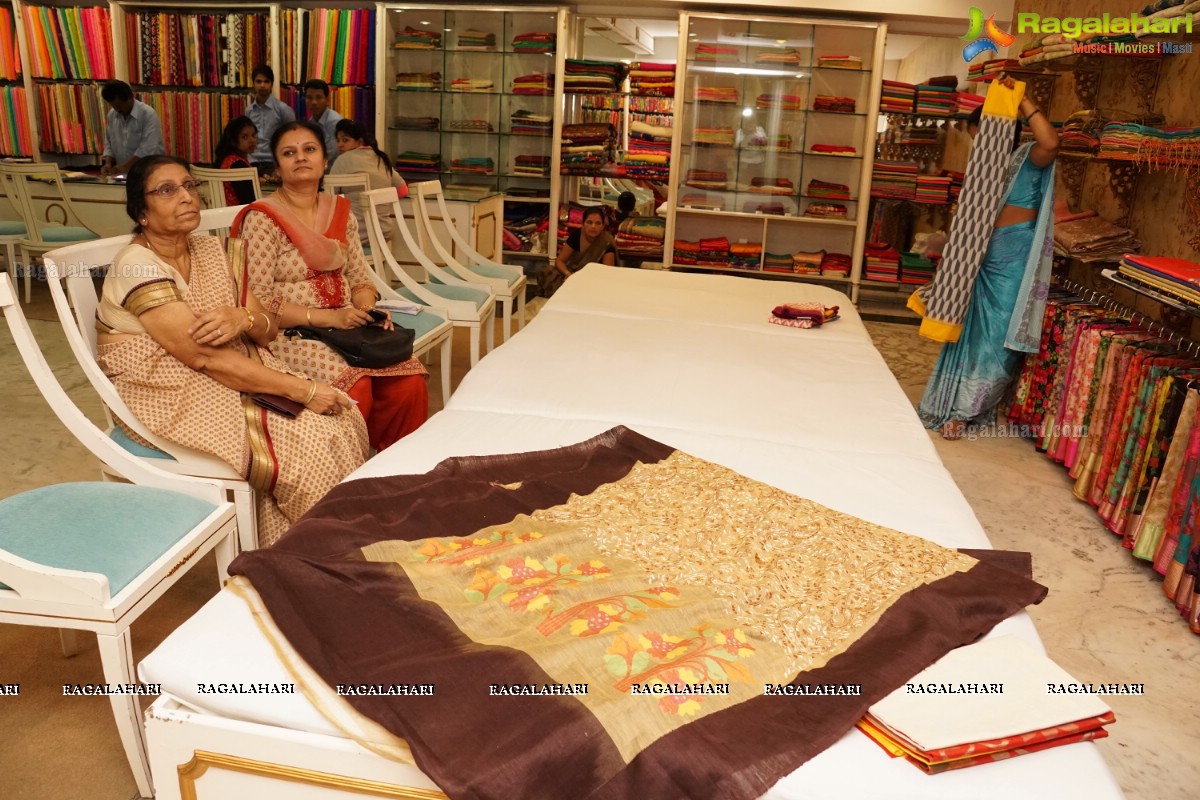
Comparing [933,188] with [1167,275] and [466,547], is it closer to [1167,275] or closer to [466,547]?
[1167,275]

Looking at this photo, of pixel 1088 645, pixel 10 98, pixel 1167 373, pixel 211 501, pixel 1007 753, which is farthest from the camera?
pixel 10 98

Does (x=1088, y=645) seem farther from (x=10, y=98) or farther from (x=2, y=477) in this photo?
(x=10, y=98)

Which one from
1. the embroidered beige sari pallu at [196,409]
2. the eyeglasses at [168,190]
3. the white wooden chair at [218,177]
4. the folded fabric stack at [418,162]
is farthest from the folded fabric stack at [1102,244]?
the folded fabric stack at [418,162]

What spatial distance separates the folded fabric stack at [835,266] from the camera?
6359 millimetres

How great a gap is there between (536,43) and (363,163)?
6.29 ft

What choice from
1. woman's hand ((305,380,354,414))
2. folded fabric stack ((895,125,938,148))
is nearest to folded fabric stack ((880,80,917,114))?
folded fabric stack ((895,125,938,148))

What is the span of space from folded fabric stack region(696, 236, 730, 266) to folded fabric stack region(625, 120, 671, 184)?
53 centimetres

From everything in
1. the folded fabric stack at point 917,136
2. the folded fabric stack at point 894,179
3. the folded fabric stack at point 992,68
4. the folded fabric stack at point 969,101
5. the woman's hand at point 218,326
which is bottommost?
the woman's hand at point 218,326

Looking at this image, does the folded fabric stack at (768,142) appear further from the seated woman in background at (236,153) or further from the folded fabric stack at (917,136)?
the seated woman in background at (236,153)

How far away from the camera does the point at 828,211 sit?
20.6ft

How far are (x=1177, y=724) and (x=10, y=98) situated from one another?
26.4 ft

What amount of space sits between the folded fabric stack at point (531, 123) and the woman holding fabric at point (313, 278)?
145 inches

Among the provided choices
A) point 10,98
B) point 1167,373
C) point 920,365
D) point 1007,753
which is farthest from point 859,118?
point 10,98

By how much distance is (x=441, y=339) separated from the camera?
12.0 feet
